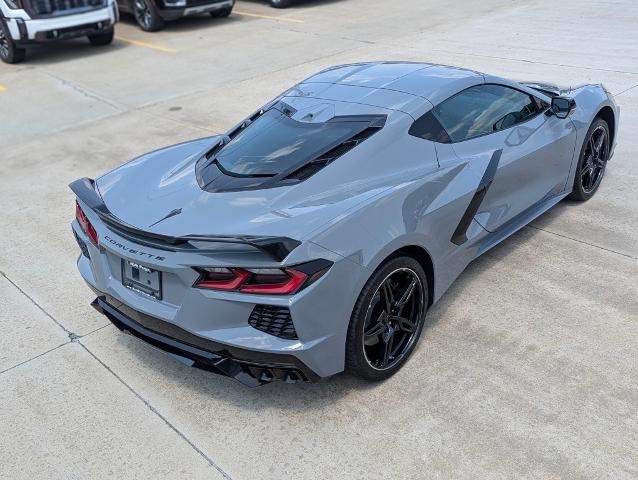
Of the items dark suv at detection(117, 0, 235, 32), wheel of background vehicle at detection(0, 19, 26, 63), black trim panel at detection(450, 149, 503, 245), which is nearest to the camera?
black trim panel at detection(450, 149, 503, 245)

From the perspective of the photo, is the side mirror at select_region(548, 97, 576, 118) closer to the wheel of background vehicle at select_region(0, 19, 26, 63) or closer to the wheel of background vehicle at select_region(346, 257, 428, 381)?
the wheel of background vehicle at select_region(346, 257, 428, 381)

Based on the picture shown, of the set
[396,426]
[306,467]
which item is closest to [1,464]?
[306,467]

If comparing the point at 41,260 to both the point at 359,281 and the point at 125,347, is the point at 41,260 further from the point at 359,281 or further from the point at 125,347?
the point at 359,281

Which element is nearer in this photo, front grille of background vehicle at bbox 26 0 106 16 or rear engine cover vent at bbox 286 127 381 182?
rear engine cover vent at bbox 286 127 381 182

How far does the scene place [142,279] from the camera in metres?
3.59

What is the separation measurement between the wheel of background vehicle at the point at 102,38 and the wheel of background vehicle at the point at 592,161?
955 centimetres

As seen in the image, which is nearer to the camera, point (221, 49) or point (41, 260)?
point (41, 260)

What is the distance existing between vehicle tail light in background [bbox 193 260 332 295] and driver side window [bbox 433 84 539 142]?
1.49 m

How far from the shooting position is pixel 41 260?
5516 millimetres

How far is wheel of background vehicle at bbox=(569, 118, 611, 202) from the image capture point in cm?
555

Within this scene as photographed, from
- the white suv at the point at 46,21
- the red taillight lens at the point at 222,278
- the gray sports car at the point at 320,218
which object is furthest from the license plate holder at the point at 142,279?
the white suv at the point at 46,21

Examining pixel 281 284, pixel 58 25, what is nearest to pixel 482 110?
pixel 281 284

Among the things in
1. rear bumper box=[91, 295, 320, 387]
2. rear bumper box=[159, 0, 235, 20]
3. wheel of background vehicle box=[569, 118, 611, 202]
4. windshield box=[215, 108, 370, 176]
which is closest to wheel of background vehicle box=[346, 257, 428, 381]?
rear bumper box=[91, 295, 320, 387]

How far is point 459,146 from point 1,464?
120 inches
